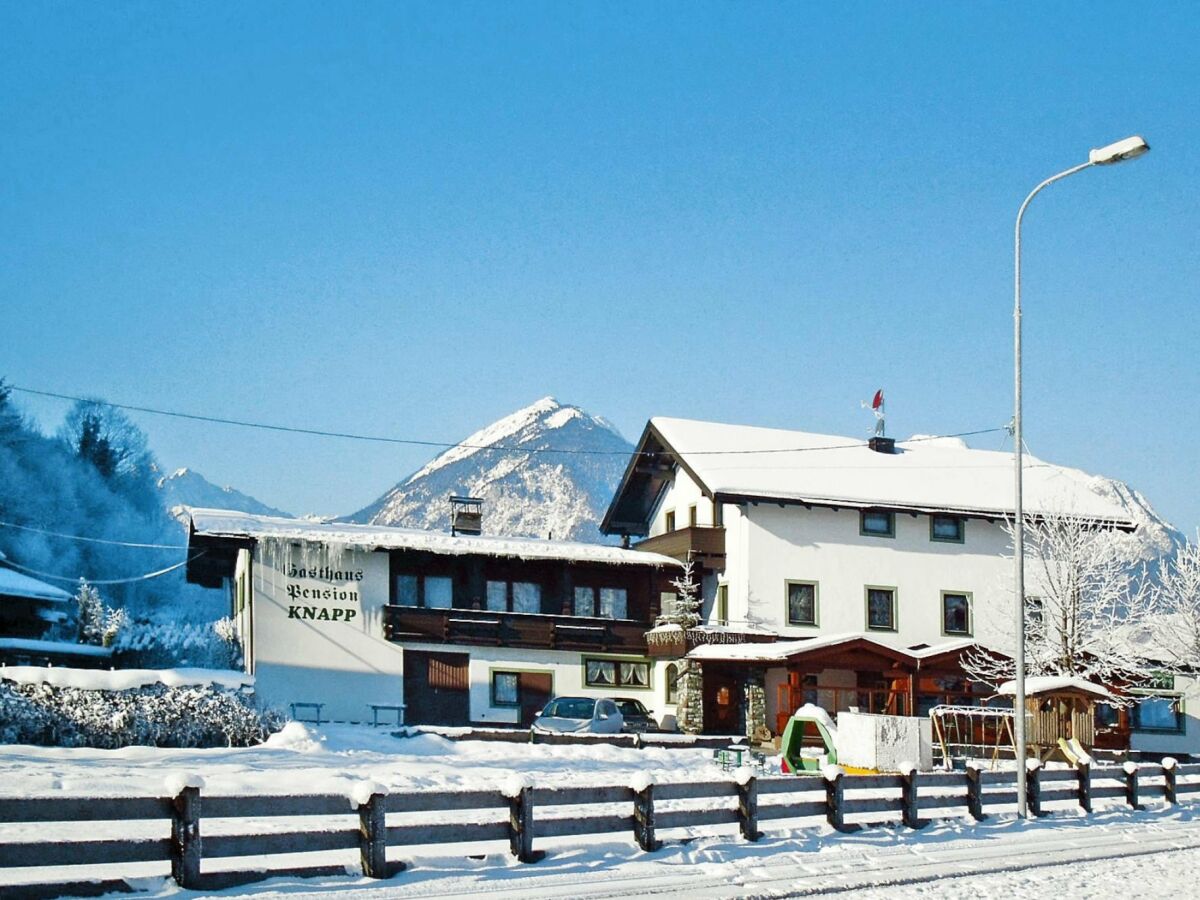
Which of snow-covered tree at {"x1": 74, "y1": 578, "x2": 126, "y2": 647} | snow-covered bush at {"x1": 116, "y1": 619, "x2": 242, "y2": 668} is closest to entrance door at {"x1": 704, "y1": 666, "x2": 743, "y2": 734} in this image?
snow-covered bush at {"x1": 116, "y1": 619, "x2": 242, "y2": 668}

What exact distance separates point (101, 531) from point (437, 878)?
8517 centimetres

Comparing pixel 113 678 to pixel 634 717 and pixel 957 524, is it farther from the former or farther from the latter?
pixel 957 524

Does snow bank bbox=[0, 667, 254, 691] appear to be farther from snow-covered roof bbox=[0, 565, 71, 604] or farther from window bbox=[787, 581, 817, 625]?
snow-covered roof bbox=[0, 565, 71, 604]

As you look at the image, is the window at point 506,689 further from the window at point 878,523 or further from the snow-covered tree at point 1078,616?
the snow-covered tree at point 1078,616

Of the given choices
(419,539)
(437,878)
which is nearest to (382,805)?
(437,878)

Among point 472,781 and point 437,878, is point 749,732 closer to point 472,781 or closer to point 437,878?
point 472,781

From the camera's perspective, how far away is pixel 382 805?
14609 millimetres

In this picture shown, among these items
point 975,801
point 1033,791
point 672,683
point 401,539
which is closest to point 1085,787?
point 1033,791

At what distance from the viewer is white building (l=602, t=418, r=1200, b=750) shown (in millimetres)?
45000

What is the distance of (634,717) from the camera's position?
4122 cm

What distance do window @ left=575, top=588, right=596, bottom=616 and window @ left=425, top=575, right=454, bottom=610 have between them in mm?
4421

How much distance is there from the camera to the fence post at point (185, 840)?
43.7 ft

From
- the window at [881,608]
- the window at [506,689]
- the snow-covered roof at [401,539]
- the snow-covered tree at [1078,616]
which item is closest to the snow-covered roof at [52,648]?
the snow-covered roof at [401,539]

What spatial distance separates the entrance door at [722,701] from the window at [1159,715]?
554 inches
